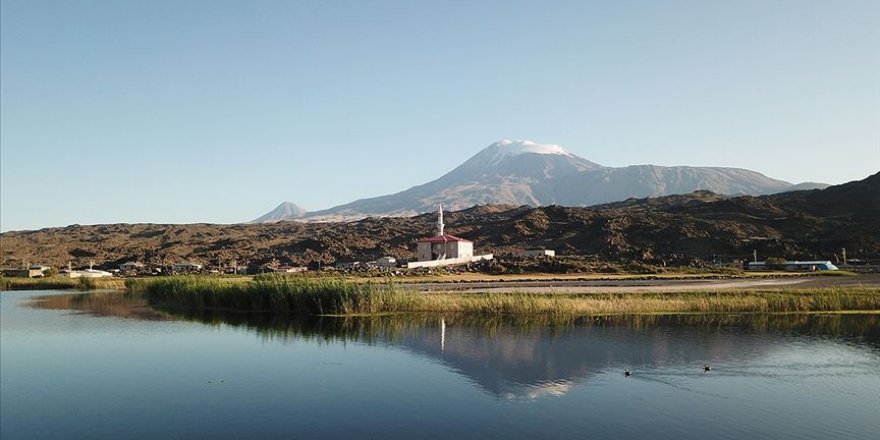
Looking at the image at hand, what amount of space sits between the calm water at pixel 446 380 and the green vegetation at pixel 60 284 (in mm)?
32332

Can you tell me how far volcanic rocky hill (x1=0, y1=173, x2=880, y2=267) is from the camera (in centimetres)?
9281

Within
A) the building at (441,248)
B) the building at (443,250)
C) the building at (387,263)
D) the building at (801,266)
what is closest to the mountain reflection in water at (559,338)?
the building at (387,263)

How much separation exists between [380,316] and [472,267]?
128 feet

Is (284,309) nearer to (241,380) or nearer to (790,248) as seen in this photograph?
(241,380)

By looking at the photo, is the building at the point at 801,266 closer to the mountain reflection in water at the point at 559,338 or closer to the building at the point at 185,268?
the mountain reflection in water at the point at 559,338

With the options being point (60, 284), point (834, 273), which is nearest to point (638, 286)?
point (834, 273)

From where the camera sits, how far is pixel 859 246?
87375 millimetres

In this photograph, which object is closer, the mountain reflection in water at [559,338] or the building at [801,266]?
the mountain reflection in water at [559,338]

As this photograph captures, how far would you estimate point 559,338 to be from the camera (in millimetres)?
28047

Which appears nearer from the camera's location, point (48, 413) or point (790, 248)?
point (48, 413)

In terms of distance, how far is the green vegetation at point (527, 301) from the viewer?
117 feet

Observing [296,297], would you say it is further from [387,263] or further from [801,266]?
[801,266]

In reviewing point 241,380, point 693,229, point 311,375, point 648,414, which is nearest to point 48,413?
point 241,380

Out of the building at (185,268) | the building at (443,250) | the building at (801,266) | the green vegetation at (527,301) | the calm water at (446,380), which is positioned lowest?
the calm water at (446,380)
